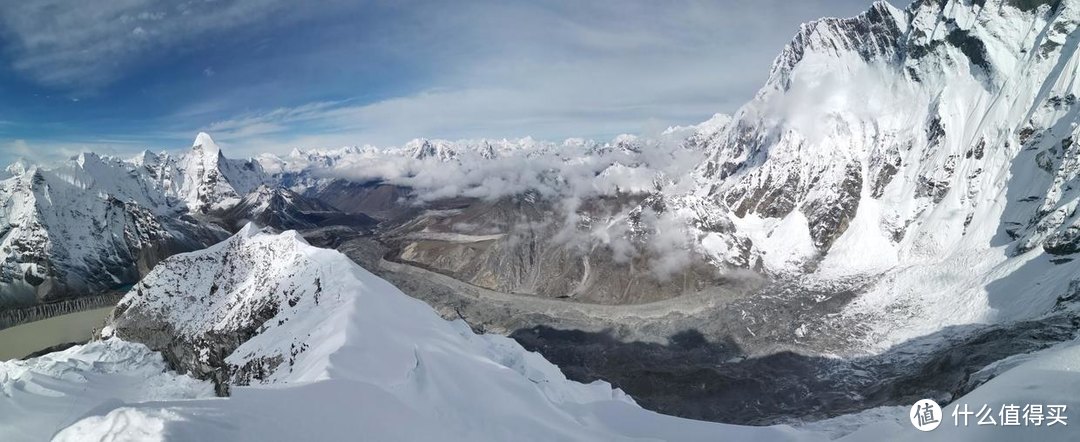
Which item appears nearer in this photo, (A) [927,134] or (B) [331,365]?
(B) [331,365]

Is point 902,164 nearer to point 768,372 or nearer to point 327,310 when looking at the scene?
point 768,372

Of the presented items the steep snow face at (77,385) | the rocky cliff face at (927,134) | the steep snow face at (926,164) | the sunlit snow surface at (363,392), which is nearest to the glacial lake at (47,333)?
the steep snow face at (77,385)

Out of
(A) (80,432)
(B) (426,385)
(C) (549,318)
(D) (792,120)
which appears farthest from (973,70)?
(A) (80,432)

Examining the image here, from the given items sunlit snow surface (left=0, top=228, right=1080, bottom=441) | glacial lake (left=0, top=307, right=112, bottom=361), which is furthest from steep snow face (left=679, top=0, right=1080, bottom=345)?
glacial lake (left=0, top=307, right=112, bottom=361)

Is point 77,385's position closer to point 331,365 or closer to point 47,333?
point 331,365

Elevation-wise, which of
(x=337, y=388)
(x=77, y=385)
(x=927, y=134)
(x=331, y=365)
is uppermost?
(x=927, y=134)

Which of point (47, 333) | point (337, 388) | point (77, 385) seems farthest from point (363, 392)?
point (47, 333)

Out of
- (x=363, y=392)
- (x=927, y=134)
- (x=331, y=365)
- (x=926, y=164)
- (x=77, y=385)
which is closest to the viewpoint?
(x=363, y=392)
